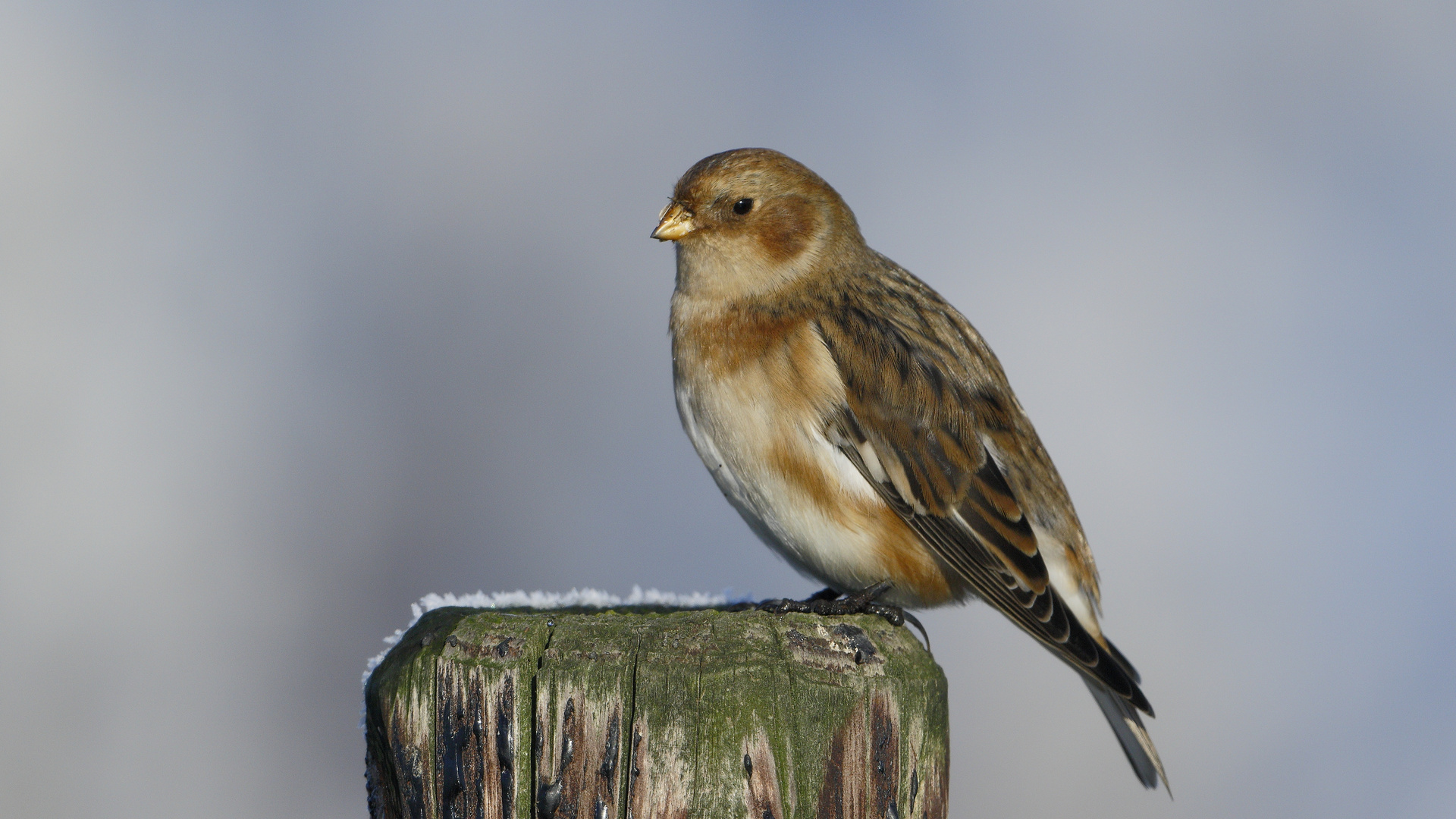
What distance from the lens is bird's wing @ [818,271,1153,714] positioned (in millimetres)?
4359

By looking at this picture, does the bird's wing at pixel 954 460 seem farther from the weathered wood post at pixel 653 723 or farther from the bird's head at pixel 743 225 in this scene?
the weathered wood post at pixel 653 723

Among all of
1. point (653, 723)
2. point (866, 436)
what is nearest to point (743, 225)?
point (866, 436)

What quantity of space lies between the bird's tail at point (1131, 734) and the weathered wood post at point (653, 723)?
6.09 feet

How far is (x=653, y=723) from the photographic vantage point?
105 inches

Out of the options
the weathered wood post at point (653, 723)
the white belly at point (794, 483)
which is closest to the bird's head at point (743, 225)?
the white belly at point (794, 483)

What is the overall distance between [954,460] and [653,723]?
219cm

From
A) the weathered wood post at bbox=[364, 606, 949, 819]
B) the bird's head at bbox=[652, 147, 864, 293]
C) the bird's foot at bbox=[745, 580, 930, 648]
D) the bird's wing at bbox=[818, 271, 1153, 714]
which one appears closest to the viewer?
the weathered wood post at bbox=[364, 606, 949, 819]

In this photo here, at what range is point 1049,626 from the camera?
4324 mm

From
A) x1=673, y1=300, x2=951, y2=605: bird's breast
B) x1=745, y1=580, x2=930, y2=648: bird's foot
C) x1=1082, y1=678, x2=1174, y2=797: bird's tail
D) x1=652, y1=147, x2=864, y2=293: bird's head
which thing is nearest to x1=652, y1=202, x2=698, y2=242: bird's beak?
x1=652, y1=147, x2=864, y2=293: bird's head

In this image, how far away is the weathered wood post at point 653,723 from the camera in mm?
2664

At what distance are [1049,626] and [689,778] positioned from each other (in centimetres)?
205

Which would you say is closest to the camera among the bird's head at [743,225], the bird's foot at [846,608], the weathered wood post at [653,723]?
the weathered wood post at [653,723]

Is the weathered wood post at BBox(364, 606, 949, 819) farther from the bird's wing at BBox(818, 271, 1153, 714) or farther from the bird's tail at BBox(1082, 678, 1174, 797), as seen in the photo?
the bird's tail at BBox(1082, 678, 1174, 797)

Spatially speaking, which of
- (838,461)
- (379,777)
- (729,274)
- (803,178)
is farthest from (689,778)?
(803,178)
